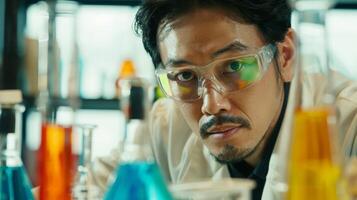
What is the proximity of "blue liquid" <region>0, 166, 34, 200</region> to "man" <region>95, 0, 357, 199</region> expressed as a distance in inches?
21.4

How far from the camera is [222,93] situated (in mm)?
1300

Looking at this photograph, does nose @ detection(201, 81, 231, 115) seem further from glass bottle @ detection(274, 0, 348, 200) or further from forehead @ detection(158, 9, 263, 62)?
glass bottle @ detection(274, 0, 348, 200)

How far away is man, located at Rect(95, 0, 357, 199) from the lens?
130 cm

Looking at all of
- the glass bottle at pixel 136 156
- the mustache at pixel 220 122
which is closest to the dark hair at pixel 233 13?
the mustache at pixel 220 122

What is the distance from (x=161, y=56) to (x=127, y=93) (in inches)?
35.0

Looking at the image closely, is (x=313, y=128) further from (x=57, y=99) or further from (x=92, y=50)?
(x=92, y=50)

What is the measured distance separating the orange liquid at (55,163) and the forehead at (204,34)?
0.63 m

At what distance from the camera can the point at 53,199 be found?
0.76 m

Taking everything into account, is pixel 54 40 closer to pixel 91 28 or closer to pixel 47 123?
pixel 47 123

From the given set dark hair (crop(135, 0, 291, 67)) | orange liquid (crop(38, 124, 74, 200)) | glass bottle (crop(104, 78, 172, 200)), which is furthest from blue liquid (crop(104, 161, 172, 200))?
dark hair (crop(135, 0, 291, 67))

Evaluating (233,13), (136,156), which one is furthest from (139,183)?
(233,13)

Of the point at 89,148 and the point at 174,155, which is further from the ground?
the point at 89,148

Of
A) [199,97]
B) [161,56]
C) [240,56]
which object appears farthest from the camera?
[161,56]

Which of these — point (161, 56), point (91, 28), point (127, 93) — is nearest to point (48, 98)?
point (127, 93)
